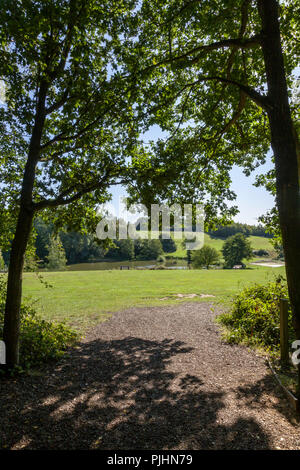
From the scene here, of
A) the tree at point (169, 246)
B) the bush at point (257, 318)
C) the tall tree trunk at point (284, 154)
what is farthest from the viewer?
the tree at point (169, 246)

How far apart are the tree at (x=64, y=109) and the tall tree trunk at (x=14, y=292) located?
0.06 feet

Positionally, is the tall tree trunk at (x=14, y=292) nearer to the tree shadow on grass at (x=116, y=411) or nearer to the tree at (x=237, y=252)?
the tree shadow on grass at (x=116, y=411)

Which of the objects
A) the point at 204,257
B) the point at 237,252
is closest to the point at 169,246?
the point at 237,252

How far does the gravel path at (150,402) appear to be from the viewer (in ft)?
10.2

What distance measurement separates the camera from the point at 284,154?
4039 millimetres

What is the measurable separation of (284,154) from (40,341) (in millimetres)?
6555

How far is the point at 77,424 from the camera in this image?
133 inches

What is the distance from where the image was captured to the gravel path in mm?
3094

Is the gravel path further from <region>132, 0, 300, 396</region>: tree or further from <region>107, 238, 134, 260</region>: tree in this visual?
<region>107, 238, 134, 260</region>: tree

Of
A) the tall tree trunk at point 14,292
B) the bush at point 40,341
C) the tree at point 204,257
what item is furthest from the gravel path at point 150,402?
the tree at point 204,257

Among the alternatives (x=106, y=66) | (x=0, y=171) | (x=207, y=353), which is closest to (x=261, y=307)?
(x=207, y=353)

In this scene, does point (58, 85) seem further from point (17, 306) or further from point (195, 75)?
point (17, 306)

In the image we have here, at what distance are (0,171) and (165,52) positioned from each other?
5.36m

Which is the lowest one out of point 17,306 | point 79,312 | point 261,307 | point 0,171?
point 79,312
